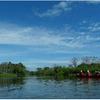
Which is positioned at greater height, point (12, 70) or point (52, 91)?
point (12, 70)

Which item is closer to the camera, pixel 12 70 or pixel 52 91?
pixel 52 91

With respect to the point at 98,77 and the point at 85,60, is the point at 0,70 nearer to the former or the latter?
the point at 85,60

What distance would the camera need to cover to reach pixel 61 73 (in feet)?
371

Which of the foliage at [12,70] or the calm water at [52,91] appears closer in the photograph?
the calm water at [52,91]

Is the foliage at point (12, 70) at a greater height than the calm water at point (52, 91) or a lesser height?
greater

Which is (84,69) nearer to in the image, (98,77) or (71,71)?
(71,71)

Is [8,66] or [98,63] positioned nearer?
[98,63]

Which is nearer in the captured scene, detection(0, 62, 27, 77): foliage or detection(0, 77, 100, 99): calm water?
detection(0, 77, 100, 99): calm water

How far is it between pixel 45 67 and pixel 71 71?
7167 centimetres

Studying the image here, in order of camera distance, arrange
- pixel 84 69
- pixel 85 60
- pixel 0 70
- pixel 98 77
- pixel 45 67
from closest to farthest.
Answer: pixel 98 77 < pixel 84 69 < pixel 85 60 < pixel 0 70 < pixel 45 67

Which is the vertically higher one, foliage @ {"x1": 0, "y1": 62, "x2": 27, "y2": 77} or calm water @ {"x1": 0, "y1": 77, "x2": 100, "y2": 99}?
foliage @ {"x1": 0, "y1": 62, "x2": 27, "y2": 77}

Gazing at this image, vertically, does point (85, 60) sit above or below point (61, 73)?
above

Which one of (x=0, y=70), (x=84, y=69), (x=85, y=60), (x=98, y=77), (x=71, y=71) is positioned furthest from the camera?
(x=0, y=70)

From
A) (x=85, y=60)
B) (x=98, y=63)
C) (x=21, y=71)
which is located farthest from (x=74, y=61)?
(x=21, y=71)
